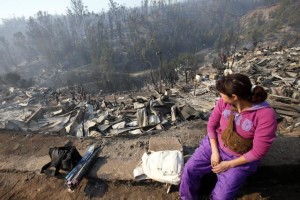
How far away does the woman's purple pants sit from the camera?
7.26ft

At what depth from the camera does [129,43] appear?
5844 centimetres

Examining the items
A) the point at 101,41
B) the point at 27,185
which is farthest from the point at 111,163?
the point at 101,41

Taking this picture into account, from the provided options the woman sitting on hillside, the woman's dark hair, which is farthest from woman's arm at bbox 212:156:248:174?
the woman's dark hair

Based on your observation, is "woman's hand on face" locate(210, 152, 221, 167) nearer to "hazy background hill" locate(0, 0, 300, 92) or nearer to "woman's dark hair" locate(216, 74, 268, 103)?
"woman's dark hair" locate(216, 74, 268, 103)

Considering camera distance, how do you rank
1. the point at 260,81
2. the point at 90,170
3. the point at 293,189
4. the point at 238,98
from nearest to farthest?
the point at 238,98, the point at 293,189, the point at 90,170, the point at 260,81

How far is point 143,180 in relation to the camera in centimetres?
304

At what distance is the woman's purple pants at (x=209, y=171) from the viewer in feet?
7.26

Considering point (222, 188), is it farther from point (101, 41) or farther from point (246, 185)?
point (101, 41)

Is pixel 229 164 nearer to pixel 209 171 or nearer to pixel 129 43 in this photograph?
pixel 209 171

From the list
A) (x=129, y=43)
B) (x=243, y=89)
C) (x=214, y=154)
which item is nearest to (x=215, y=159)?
(x=214, y=154)

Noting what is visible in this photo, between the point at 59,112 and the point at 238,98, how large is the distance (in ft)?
30.6

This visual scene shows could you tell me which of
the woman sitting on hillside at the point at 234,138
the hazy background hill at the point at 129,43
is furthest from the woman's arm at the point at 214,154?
the hazy background hill at the point at 129,43

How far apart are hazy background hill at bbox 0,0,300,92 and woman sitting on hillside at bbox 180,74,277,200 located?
2903 centimetres

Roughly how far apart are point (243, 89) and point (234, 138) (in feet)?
1.70
